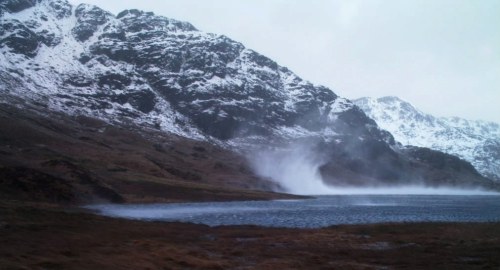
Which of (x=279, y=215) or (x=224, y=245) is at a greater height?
(x=279, y=215)

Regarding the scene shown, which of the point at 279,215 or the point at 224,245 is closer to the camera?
the point at 224,245

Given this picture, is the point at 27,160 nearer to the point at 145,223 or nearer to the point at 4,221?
the point at 145,223

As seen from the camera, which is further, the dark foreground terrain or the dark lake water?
the dark lake water

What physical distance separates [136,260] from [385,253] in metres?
26.1

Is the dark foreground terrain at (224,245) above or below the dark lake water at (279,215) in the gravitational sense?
below

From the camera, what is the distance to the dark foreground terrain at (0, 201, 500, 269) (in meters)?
40.5

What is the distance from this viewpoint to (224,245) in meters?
56.1

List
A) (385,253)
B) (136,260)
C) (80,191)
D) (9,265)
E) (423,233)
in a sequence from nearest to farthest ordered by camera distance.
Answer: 1. (9,265)
2. (136,260)
3. (385,253)
4. (423,233)
5. (80,191)

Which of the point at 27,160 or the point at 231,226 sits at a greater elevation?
the point at 27,160

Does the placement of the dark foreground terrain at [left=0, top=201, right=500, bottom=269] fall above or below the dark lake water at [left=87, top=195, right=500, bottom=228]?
below

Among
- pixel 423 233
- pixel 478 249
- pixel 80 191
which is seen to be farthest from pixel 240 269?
pixel 80 191

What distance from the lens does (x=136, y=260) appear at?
41000mm

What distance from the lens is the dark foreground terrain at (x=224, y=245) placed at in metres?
40.5

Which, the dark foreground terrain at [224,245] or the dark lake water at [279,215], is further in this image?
the dark lake water at [279,215]
